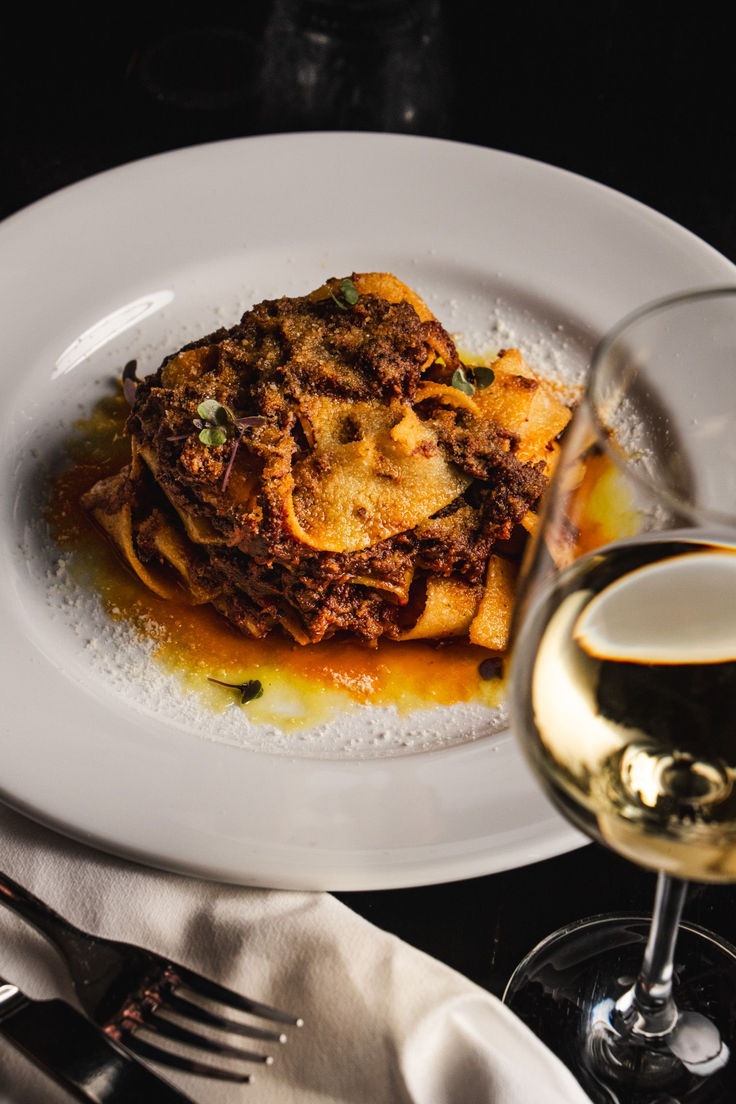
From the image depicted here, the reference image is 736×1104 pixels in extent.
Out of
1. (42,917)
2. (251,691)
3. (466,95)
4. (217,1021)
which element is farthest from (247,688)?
(466,95)

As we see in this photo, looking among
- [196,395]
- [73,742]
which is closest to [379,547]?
[196,395]

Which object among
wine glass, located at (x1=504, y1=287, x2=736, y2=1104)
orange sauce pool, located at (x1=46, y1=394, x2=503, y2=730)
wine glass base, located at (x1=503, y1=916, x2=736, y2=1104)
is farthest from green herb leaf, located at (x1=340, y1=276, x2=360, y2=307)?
wine glass base, located at (x1=503, y1=916, x2=736, y2=1104)

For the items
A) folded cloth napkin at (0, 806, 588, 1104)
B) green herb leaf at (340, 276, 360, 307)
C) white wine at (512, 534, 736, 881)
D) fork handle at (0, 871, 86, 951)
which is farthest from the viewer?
green herb leaf at (340, 276, 360, 307)

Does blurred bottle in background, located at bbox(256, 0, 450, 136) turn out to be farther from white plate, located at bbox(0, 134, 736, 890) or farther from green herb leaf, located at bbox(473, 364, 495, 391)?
green herb leaf, located at bbox(473, 364, 495, 391)

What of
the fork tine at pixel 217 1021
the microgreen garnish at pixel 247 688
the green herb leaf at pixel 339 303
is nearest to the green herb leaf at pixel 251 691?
the microgreen garnish at pixel 247 688

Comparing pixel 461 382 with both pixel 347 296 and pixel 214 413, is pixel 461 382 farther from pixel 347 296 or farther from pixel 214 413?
pixel 214 413
